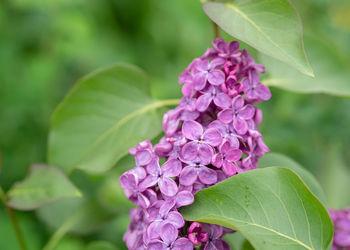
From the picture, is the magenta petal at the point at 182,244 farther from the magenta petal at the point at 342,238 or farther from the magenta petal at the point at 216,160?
the magenta petal at the point at 342,238

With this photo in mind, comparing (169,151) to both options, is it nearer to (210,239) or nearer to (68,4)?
(210,239)

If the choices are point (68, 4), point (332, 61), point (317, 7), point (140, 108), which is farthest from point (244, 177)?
point (68, 4)

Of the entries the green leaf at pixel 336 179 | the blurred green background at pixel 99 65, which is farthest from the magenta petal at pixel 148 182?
the green leaf at pixel 336 179

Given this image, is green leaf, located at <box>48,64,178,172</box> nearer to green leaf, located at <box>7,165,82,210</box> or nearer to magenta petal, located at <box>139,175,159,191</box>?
green leaf, located at <box>7,165,82,210</box>

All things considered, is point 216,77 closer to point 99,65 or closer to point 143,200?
point 143,200

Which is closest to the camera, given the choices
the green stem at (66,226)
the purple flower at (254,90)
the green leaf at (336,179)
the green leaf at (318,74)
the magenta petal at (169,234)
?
the magenta petal at (169,234)
